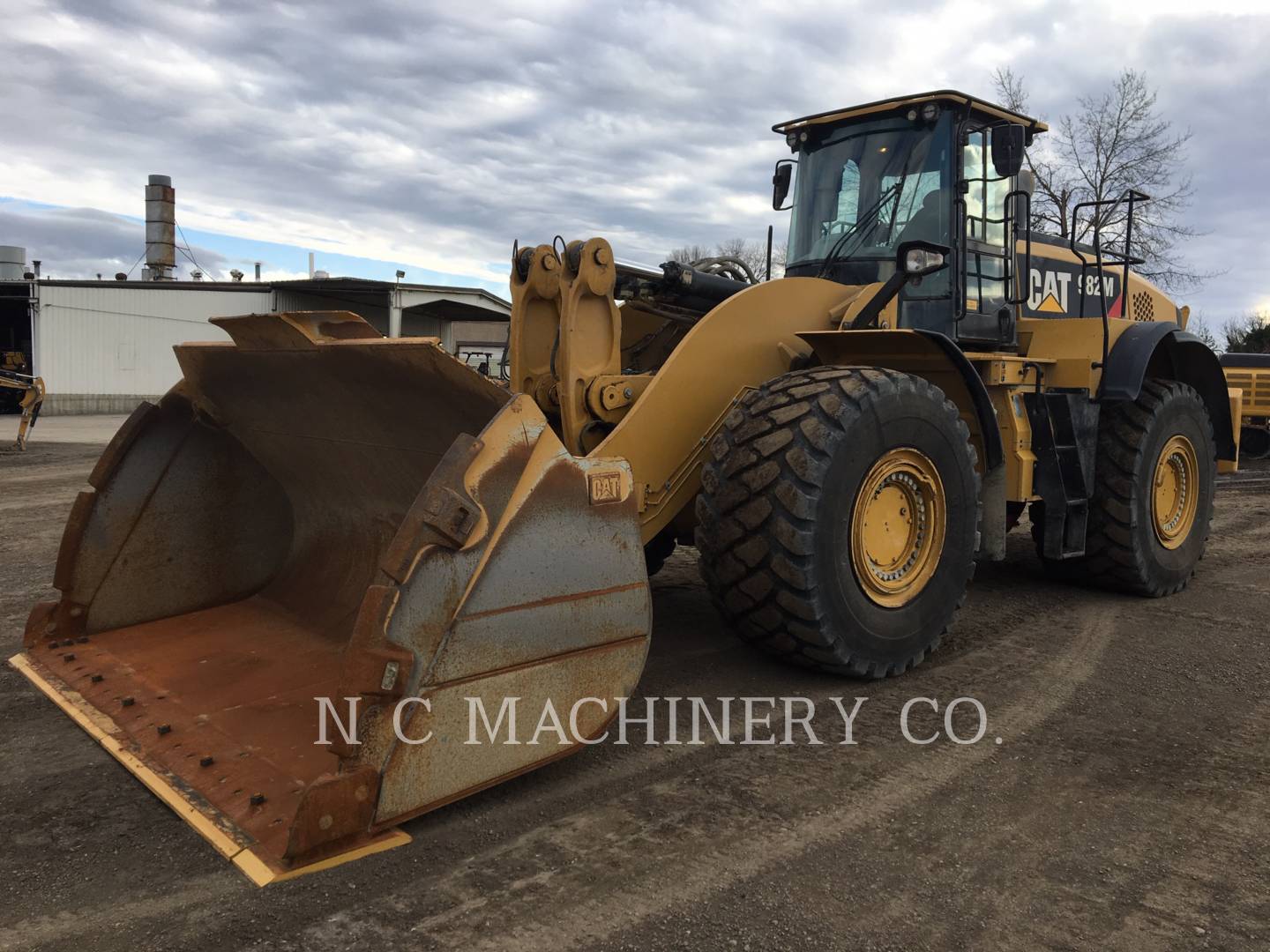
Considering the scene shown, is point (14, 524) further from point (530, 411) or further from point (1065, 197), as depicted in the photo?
point (1065, 197)

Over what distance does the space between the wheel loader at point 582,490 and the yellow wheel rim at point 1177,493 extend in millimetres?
95

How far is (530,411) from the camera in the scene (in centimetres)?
295

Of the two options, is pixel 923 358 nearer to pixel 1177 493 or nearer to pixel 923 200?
pixel 923 200

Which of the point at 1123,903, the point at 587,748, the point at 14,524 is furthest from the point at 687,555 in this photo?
the point at 14,524

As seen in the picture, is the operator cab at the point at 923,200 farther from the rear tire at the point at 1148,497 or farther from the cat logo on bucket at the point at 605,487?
the cat logo on bucket at the point at 605,487

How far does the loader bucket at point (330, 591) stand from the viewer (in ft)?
8.53

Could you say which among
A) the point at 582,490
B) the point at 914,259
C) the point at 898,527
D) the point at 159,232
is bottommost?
the point at 898,527

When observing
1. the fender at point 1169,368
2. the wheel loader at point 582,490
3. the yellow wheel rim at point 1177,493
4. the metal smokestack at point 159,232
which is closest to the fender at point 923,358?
the wheel loader at point 582,490

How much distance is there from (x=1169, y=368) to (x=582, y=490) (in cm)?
522

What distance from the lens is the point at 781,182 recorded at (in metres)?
5.65

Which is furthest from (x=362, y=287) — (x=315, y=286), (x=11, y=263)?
(x=11, y=263)

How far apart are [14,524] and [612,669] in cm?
751

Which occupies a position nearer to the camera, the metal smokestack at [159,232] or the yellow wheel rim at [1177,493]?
the yellow wheel rim at [1177,493]

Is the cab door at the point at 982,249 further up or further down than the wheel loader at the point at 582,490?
further up
